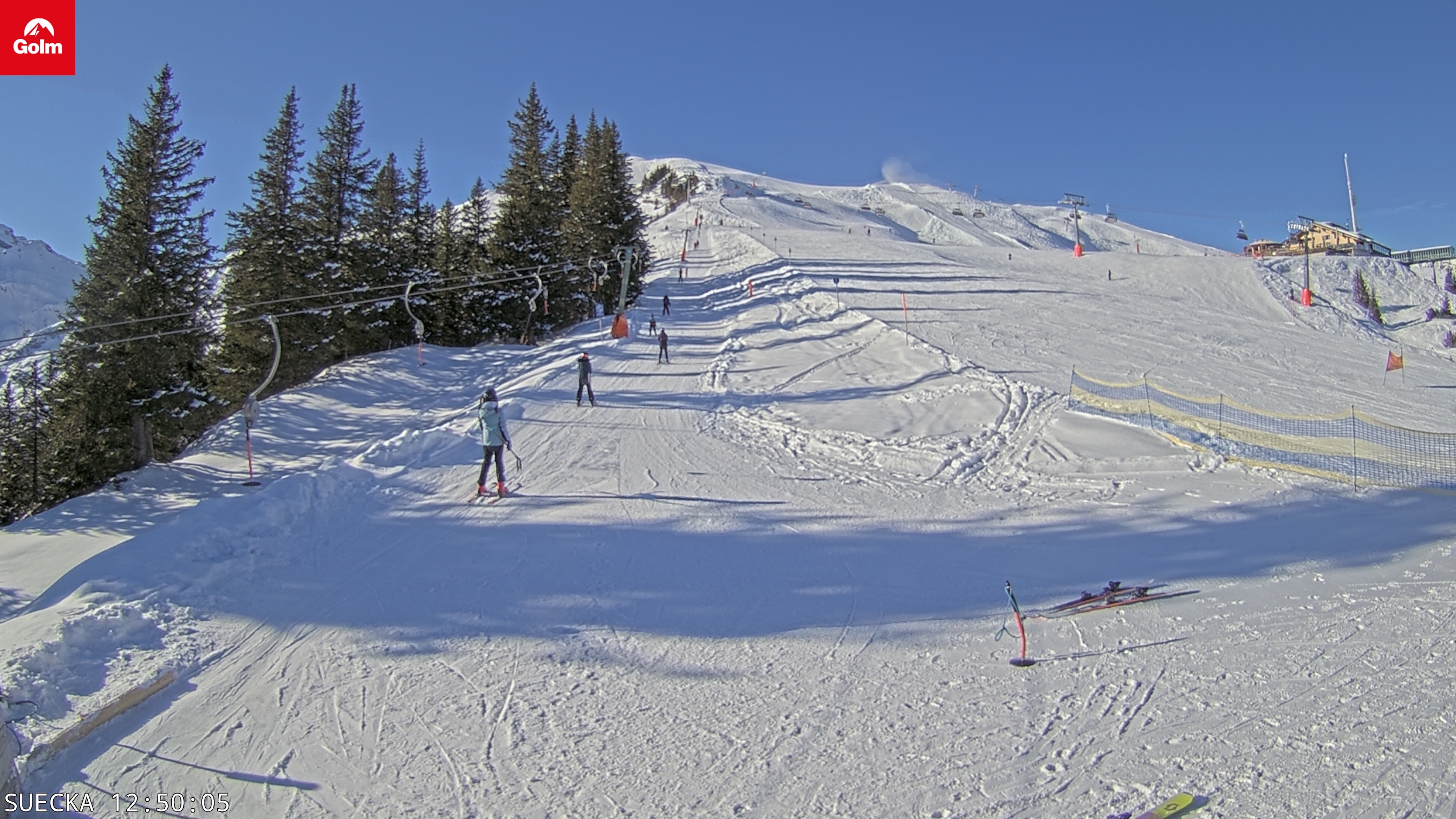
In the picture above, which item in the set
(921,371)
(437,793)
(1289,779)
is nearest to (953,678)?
(1289,779)

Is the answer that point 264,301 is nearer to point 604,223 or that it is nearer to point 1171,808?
point 604,223

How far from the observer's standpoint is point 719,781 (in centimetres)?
475

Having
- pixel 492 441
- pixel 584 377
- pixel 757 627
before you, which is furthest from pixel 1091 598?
pixel 584 377

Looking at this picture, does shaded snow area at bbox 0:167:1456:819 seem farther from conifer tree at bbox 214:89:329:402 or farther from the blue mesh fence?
conifer tree at bbox 214:89:329:402

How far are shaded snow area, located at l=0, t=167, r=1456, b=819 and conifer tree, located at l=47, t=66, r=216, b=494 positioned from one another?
11.0ft

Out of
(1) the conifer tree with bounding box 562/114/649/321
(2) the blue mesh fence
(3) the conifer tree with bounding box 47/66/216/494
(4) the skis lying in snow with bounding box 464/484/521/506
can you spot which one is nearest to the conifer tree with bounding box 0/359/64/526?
(3) the conifer tree with bounding box 47/66/216/494

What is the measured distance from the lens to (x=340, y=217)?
32594 mm

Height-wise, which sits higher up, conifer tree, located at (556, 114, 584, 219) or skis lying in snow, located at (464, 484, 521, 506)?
conifer tree, located at (556, 114, 584, 219)

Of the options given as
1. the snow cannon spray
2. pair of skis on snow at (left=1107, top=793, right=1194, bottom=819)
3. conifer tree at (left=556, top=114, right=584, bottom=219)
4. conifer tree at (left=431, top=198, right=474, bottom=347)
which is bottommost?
pair of skis on snow at (left=1107, top=793, right=1194, bottom=819)

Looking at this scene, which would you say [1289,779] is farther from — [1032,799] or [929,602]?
[929,602]

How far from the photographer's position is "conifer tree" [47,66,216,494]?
21.2 metres

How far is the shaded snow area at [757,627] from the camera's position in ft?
15.7

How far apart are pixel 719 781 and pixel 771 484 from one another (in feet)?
27.5

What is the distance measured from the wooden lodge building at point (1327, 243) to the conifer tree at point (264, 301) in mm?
80829
